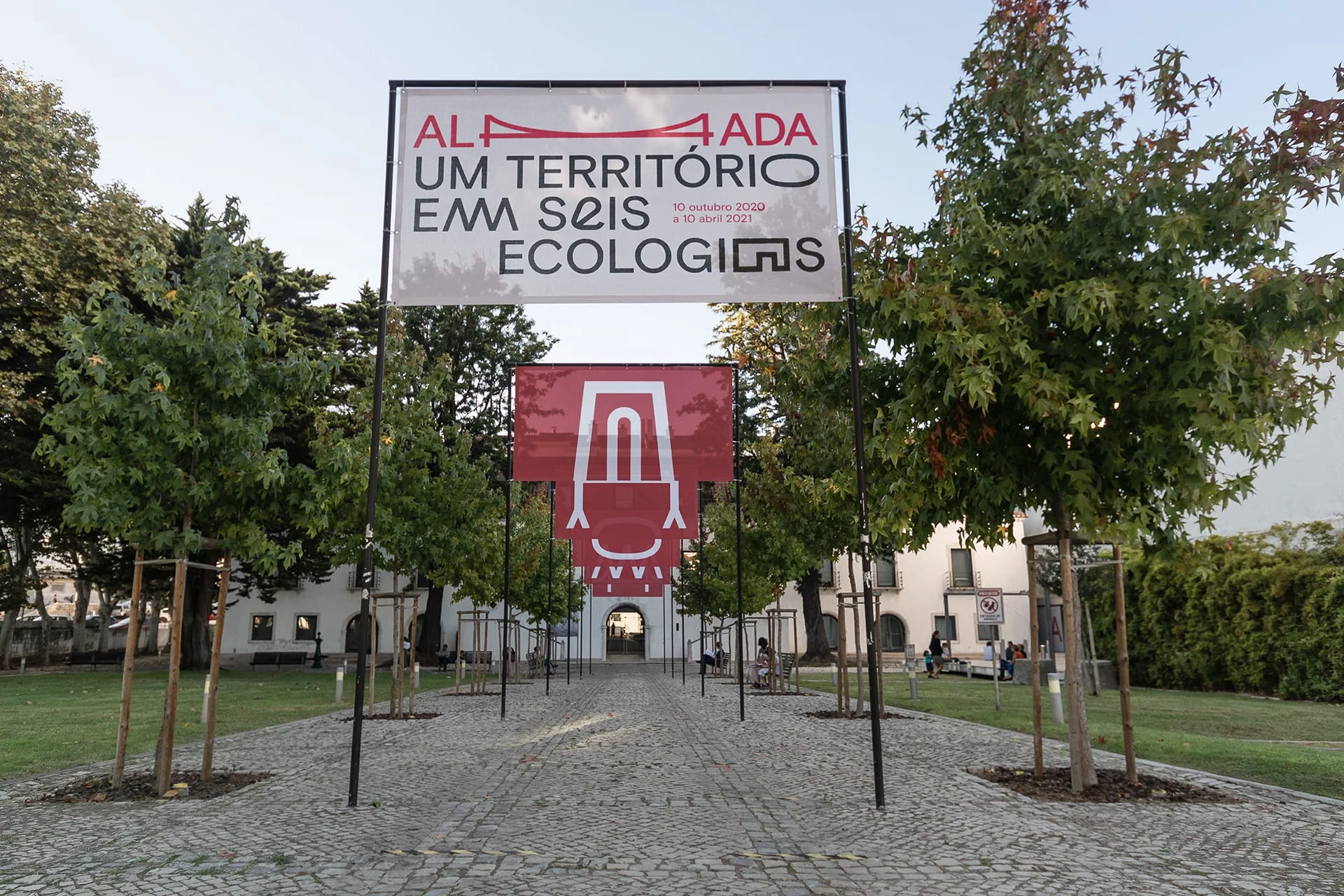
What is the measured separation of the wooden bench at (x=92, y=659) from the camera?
37.9 m

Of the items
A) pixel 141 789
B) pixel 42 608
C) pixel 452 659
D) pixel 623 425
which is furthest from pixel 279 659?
pixel 141 789

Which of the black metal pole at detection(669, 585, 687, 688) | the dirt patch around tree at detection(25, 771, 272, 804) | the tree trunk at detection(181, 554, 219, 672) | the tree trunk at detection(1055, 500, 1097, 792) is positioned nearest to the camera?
the dirt patch around tree at detection(25, 771, 272, 804)

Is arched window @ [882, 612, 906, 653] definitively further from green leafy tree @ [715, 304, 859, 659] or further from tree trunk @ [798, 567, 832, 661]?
green leafy tree @ [715, 304, 859, 659]

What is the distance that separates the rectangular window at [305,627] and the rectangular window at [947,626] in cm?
3415

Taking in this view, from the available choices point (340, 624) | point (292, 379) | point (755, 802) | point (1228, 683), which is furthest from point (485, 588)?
point (340, 624)

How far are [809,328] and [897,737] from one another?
6.55 metres

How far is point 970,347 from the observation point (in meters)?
7.36

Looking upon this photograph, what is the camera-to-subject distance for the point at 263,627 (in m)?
54.3

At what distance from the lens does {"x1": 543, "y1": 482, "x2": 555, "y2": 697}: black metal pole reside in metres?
23.5

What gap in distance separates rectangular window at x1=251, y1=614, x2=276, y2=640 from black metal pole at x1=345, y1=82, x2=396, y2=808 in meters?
50.3

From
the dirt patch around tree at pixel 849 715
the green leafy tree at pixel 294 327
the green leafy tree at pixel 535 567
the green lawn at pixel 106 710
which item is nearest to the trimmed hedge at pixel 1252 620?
the dirt patch around tree at pixel 849 715

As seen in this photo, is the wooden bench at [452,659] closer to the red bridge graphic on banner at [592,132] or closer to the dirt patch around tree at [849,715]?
the dirt patch around tree at [849,715]

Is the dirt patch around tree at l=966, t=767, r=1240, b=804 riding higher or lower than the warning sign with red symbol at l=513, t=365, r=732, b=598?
lower

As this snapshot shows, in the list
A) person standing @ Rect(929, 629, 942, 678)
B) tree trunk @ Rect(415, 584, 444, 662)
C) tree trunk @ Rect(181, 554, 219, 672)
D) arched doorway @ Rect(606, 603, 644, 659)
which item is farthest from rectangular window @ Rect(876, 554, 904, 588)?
tree trunk @ Rect(181, 554, 219, 672)
